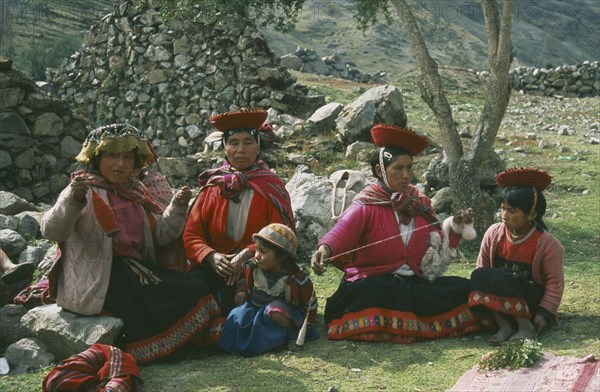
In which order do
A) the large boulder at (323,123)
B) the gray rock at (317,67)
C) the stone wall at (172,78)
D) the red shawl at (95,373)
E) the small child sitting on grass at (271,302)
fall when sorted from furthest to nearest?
the gray rock at (317,67) → the stone wall at (172,78) → the large boulder at (323,123) → the small child sitting on grass at (271,302) → the red shawl at (95,373)

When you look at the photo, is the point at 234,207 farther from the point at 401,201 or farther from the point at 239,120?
the point at 401,201

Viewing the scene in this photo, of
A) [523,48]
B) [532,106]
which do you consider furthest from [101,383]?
[523,48]

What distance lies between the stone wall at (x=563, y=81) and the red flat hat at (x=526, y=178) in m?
20.1

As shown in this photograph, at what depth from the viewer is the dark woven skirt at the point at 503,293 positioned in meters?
5.13

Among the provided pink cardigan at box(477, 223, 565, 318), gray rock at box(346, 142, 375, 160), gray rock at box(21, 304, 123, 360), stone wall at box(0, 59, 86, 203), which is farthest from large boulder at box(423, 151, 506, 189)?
gray rock at box(21, 304, 123, 360)

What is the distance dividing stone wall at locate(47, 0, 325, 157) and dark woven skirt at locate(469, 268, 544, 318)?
851 cm

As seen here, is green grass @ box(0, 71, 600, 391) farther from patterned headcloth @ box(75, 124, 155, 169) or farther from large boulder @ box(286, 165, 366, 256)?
patterned headcloth @ box(75, 124, 155, 169)

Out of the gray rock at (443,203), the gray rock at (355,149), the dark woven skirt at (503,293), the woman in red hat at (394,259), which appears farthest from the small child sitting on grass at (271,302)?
the gray rock at (355,149)

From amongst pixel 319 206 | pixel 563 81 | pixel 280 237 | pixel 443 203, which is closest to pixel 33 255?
pixel 319 206

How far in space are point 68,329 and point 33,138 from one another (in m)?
6.56

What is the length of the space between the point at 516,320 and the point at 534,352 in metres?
0.76

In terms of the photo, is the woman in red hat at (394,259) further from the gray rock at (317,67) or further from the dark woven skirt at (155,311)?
the gray rock at (317,67)

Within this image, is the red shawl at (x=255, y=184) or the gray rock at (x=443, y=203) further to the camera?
the gray rock at (x=443, y=203)

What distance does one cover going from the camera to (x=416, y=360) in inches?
190
